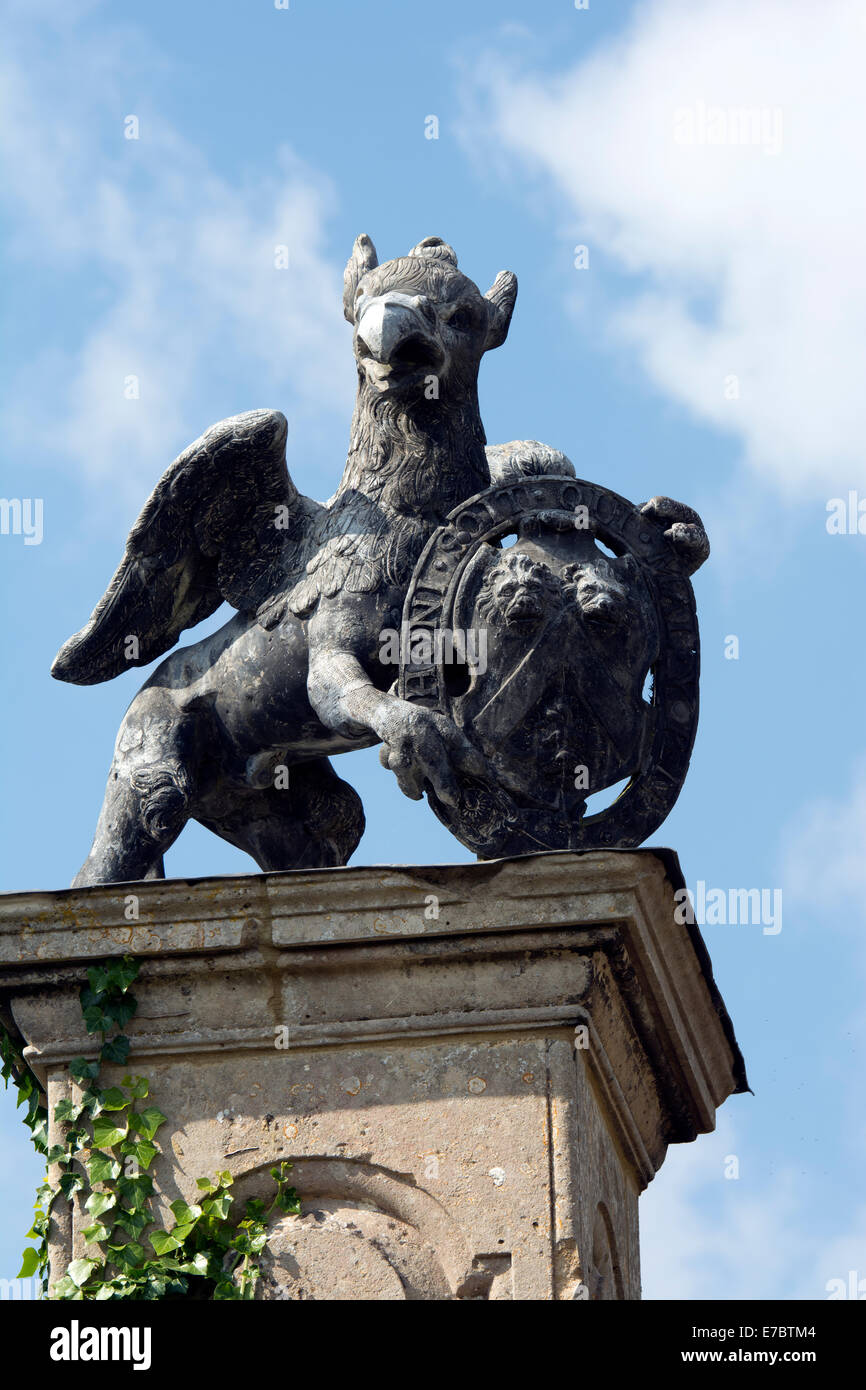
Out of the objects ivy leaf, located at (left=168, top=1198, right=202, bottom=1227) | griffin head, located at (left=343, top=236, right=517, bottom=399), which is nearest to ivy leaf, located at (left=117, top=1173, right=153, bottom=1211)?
ivy leaf, located at (left=168, top=1198, right=202, bottom=1227)

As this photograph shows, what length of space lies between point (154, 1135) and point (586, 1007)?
4.94 ft

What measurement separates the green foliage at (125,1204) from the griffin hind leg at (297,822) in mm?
1567

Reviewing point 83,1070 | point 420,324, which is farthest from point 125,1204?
point 420,324

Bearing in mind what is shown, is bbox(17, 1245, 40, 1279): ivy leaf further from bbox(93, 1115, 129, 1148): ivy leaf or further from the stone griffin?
→ the stone griffin

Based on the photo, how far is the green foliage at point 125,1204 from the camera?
9.23 metres

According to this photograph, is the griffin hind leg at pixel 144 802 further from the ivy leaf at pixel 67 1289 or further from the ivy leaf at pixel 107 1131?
the ivy leaf at pixel 67 1289

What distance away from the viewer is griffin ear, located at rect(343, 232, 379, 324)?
35.7 ft

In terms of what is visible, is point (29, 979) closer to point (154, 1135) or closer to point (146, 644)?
point (154, 1135)

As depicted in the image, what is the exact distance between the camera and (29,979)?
9578 millimetres

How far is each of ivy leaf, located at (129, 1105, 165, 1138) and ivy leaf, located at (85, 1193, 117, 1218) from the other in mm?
234

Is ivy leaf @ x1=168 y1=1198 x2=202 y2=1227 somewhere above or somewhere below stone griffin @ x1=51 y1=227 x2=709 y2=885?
below

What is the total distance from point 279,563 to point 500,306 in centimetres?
133

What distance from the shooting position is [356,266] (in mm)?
10922
